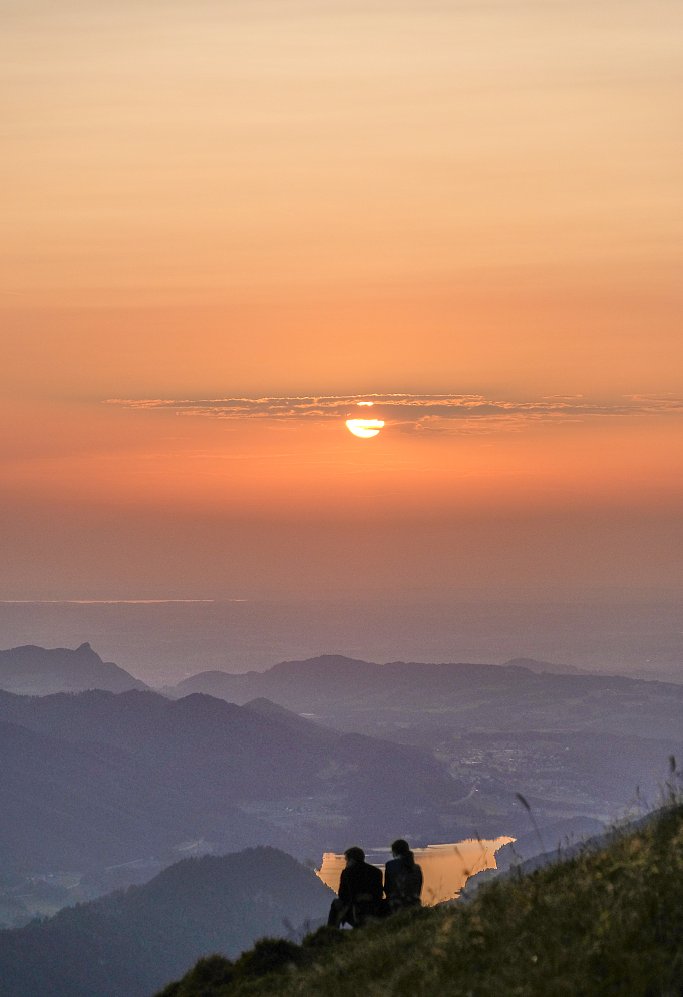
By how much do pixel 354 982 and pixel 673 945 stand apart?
5502mm

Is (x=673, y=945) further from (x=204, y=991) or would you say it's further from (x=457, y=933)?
(x=204, y=991)

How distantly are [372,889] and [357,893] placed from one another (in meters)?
0.34

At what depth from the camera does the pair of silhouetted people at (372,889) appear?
23609 mm

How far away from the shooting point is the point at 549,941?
13.2 metres

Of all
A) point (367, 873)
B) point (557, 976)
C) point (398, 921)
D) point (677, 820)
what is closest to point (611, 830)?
point (677, 820)

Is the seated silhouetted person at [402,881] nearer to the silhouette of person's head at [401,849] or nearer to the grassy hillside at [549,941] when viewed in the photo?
the silhouette of person's head at [401,849]

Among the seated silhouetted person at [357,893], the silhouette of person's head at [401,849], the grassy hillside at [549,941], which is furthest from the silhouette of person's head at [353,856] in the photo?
the grassy hillside at [549,941]

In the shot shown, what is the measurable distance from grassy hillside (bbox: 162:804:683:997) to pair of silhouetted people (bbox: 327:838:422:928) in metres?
2.70

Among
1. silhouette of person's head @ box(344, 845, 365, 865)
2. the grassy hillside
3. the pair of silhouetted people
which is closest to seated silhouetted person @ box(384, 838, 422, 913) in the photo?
the pair of silhouetted people

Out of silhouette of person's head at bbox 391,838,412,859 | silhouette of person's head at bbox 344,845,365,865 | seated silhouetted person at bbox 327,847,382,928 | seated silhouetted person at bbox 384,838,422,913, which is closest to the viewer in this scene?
seated silhouetted person at bbox 327,847,382,928

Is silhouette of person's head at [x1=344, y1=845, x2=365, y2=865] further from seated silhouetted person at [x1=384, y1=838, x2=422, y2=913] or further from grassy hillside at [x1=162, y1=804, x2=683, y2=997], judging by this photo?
grassy hillside at [x1=162, y1=804, x2=683, y2=997]

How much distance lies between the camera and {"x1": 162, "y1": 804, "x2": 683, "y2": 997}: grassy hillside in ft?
38.0

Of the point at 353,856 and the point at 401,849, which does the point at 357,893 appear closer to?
the point at 353,856

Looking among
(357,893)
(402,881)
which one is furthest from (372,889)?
(402,881)
